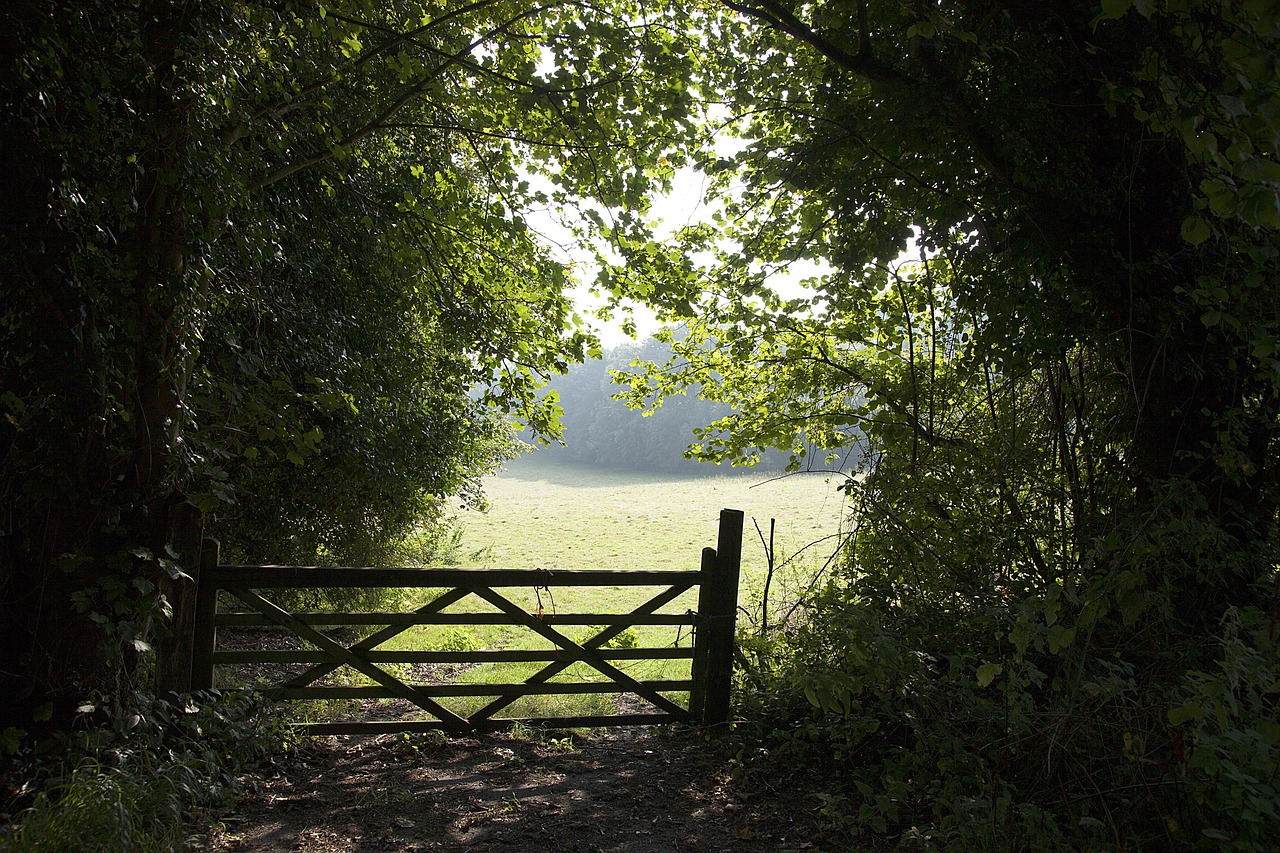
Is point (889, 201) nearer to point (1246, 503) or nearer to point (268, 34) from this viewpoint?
point (1246, 503)

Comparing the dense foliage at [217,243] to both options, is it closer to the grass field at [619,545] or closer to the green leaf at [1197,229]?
the grass field at [619,545]

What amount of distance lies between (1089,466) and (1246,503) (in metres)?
0.89

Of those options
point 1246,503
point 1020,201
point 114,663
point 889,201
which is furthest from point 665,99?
point 114,663

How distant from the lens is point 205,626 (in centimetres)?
505

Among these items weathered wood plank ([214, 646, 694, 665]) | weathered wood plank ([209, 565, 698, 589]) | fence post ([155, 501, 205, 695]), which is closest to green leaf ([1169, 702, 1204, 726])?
weathered wood plank ([209, 565, 698, 589])

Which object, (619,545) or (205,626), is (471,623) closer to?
(205,626)

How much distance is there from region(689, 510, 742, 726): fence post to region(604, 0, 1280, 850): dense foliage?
274 mm

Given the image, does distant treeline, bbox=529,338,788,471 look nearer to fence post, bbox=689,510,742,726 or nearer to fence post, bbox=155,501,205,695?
fence post, bbox=689,510,742,726

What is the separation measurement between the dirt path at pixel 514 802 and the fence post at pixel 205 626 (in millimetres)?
836

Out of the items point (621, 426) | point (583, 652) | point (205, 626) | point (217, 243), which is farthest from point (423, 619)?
point (621, 426)

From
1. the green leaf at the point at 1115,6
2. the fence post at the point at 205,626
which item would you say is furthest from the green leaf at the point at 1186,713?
the fence post at the point at 205,626

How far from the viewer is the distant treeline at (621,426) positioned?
49531mm

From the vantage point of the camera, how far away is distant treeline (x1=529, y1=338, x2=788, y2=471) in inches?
1950

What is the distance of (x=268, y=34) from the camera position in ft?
15.6
